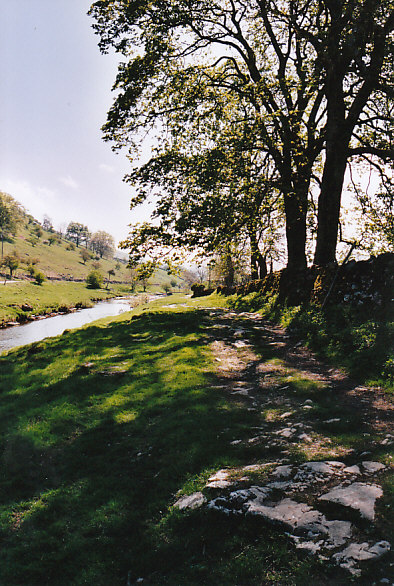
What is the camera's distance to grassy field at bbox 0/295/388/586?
356cm

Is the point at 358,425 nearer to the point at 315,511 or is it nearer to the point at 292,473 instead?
the point at 292,473

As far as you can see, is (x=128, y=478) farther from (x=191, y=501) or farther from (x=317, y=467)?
(x=317, y=467)

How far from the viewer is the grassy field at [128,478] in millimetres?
3559

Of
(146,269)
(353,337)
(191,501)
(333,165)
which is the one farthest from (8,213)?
(191,501)

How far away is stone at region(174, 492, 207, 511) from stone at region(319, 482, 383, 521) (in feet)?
5.09

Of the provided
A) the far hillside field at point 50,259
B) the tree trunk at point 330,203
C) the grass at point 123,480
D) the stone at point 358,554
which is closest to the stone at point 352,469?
the stone at point 358,554

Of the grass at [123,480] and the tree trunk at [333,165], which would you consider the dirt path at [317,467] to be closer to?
the grass at [123,480]

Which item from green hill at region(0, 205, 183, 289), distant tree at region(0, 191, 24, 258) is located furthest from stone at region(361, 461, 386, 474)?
distant tree at region(0, 191, 24, 258)

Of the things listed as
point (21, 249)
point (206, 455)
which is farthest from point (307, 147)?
point (21, 249)

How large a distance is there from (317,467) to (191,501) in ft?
5.91

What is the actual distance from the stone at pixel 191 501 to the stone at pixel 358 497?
1551 millimetres

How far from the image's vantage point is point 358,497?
375cm

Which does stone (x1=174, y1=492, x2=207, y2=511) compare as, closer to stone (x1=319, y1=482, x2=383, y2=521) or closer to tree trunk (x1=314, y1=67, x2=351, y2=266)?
stone (x1=319, y1=482, x2=383, y2=521)

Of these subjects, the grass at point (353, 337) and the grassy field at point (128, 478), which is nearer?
the grassy field at point (128, 478)
